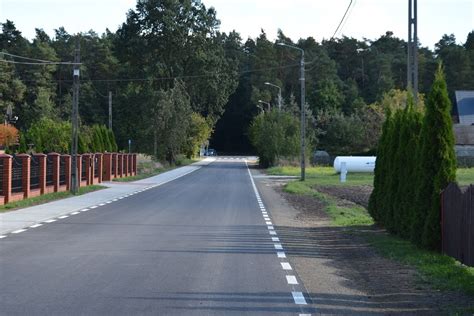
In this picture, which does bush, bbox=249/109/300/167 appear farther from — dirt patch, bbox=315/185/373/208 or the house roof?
dirt patch, bbox=315/185/373/208

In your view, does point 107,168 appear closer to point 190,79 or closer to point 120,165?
point 120,165

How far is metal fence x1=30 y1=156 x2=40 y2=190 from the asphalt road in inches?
386

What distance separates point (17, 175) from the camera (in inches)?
1118

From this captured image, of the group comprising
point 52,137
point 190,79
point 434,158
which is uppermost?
point 190,79

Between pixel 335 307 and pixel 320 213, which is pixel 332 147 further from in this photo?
pixel 335 307

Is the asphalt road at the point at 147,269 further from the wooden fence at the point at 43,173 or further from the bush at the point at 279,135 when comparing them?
the bush at the point at 279,135

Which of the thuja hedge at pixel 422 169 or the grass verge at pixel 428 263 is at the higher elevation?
the thuja hedge at pixel 422 169

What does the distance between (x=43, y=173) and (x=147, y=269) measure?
71.4 ft

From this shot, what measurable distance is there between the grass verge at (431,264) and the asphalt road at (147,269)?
2.11 metres

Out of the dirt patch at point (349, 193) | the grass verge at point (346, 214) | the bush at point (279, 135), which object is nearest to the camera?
the grass verge at point (346, 214)

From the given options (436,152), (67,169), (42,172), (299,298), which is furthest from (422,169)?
(67,169)

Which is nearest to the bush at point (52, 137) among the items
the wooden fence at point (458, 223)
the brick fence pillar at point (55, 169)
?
the brick fence pillar at point (55, 169)

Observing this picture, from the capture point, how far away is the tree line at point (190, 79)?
81375 millimetres

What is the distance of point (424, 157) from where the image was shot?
14758mm
